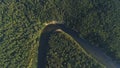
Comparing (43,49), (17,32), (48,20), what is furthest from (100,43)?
(17,32)

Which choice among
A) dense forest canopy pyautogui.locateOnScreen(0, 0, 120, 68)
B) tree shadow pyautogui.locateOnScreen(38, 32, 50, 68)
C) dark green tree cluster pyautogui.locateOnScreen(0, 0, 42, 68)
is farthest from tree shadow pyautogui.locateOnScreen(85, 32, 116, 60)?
dark green tree cluster pyautogui.locateOnScreen(0, 0, 42, 68)

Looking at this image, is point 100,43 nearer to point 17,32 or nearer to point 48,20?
point 48,20

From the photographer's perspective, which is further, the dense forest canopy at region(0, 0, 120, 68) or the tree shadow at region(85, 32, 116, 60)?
the tree shadow at region(85, 32, 116, 60)

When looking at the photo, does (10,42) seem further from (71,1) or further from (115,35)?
(115,35)

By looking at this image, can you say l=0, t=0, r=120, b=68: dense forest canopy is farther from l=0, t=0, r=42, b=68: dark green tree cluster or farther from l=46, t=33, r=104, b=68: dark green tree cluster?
l=46, t=33, r=104, b=68: dark green tree cluster

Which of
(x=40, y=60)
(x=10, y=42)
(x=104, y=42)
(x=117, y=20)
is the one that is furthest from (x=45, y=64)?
(x=117, y=20)

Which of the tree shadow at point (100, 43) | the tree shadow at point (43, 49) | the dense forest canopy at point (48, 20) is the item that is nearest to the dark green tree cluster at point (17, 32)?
the dense forest canopy at point (48, 20)

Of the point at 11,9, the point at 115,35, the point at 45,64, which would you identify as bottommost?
the point at 45,64
